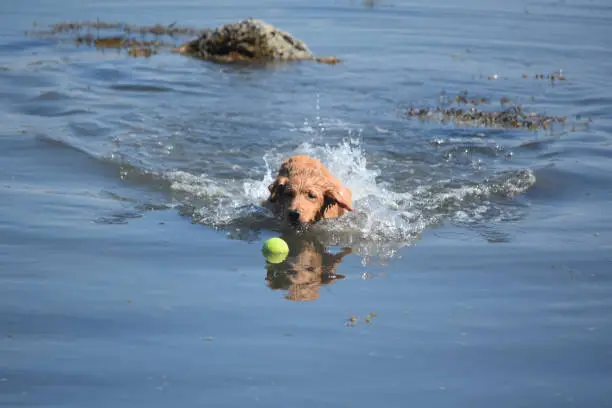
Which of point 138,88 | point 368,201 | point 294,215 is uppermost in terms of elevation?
point 138,88

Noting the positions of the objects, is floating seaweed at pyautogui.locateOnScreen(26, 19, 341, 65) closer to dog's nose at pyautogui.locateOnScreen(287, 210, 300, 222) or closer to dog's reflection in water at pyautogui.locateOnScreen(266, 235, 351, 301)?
dog's nose at pyautogui.locateOnScreen(287, 210, 300, 222)

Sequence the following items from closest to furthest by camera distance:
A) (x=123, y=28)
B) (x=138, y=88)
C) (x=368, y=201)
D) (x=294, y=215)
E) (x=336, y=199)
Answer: (x=294, y=215), (x=336, y=199), (x=368, y=201), (x=138, y=88), (x=123, y=28)

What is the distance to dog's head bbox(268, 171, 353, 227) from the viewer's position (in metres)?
11.3

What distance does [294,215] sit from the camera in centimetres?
1123

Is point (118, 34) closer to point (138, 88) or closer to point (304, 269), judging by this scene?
point (138, 88)

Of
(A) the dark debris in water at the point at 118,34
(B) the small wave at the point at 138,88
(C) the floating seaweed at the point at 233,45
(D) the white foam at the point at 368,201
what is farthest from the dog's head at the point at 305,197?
(A) the dark debris in water at the point at 118,34

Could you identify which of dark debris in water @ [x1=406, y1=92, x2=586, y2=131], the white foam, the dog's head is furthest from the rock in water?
the dog's head

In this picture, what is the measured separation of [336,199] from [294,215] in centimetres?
71

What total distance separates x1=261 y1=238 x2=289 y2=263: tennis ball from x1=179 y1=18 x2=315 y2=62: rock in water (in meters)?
12.6

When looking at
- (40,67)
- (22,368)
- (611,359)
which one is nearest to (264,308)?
(22,368)

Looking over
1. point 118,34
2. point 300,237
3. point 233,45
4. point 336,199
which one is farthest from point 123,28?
point 300,237

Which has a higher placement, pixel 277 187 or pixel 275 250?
pixel 277 187

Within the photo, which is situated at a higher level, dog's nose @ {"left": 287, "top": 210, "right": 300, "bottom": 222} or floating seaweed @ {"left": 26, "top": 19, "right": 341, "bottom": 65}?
floating seaweed @ {"left": 26, "top": 19, "right": 341, "bottom": 65}

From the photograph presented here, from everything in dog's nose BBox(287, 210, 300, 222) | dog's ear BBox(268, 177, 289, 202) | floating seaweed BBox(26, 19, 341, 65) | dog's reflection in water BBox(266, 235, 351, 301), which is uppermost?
floating seaweed BBox(26, 19, 341, 65)
